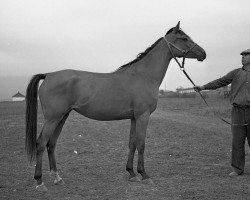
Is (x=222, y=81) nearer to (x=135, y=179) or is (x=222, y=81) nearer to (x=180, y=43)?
(x=180, y=43)

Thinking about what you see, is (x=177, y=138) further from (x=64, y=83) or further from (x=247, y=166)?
(x=64, y=83)

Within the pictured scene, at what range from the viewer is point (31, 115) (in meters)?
6.50

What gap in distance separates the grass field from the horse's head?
2.62m

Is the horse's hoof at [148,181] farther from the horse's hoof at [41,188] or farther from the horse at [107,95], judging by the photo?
the horse's hoof at [41,188]

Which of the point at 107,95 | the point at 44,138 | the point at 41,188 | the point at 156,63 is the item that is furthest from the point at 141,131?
the point at 41,188

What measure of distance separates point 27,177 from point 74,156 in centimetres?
221

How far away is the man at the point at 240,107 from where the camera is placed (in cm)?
705

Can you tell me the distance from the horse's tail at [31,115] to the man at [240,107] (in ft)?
13.3

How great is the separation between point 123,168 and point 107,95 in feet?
6.84

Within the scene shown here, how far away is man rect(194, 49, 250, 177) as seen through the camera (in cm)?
705

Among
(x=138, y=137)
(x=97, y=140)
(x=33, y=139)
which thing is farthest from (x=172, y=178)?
(x=97, y=140)

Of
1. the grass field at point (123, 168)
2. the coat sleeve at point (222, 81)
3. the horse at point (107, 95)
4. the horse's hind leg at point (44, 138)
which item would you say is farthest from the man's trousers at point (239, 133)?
the horse's hind leg at point (44, 138)

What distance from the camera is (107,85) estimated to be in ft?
21.8

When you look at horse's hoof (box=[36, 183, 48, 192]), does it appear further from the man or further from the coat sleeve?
the coat sleeve
